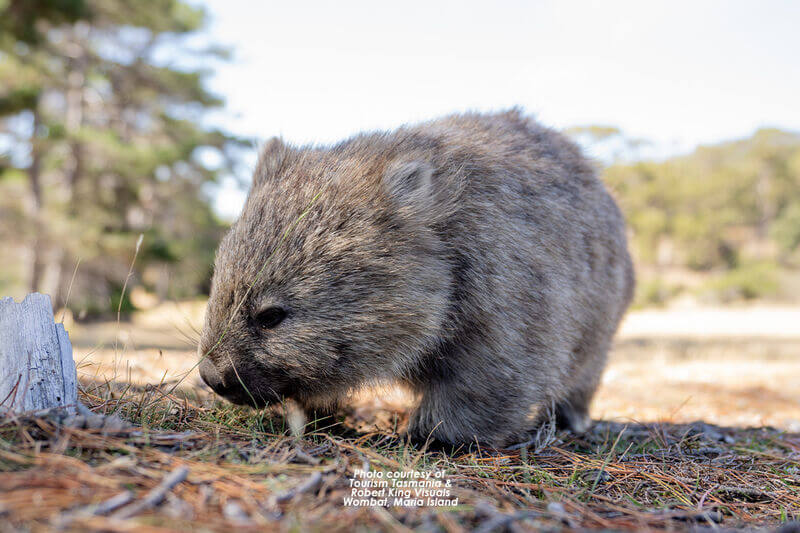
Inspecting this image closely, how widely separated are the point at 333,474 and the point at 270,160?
1.79 meters

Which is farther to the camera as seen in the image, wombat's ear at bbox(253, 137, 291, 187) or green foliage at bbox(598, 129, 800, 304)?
green foliage at bbox(598, 129, 800, 304)

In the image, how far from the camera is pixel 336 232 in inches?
98.0

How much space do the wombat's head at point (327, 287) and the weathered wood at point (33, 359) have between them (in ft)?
1.83

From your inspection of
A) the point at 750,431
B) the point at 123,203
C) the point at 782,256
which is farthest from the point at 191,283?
the point at 782,256

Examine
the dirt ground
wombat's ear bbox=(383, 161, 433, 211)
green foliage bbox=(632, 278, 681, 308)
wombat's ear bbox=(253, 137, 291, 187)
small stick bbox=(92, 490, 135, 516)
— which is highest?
wombat's ear bbox=(253, 137, 291, 187)

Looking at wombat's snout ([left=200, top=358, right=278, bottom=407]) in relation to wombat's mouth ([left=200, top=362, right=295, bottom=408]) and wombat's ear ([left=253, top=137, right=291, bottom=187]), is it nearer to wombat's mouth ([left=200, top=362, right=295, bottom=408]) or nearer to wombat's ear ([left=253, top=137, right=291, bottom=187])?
wombat's mouth ([left=200, top=362, right=295, bottom=408])

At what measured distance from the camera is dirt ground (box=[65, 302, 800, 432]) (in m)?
3.77

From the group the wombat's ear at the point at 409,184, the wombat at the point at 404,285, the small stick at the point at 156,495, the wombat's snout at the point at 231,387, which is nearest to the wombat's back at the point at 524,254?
the wombat at the point at 404,285

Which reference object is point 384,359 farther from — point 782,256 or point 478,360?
point 782,256

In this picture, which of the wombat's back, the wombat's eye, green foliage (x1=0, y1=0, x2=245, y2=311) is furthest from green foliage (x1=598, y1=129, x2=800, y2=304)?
the wombat's eye

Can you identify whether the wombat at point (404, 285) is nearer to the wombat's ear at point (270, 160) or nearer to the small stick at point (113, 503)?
the wombat's ear at point (270, 160)

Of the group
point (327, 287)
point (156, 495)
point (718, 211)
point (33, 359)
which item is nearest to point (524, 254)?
point (327, 287)

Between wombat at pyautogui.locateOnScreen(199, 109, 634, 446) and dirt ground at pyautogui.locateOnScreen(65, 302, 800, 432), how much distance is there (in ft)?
1.43

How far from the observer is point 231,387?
2426 mm
